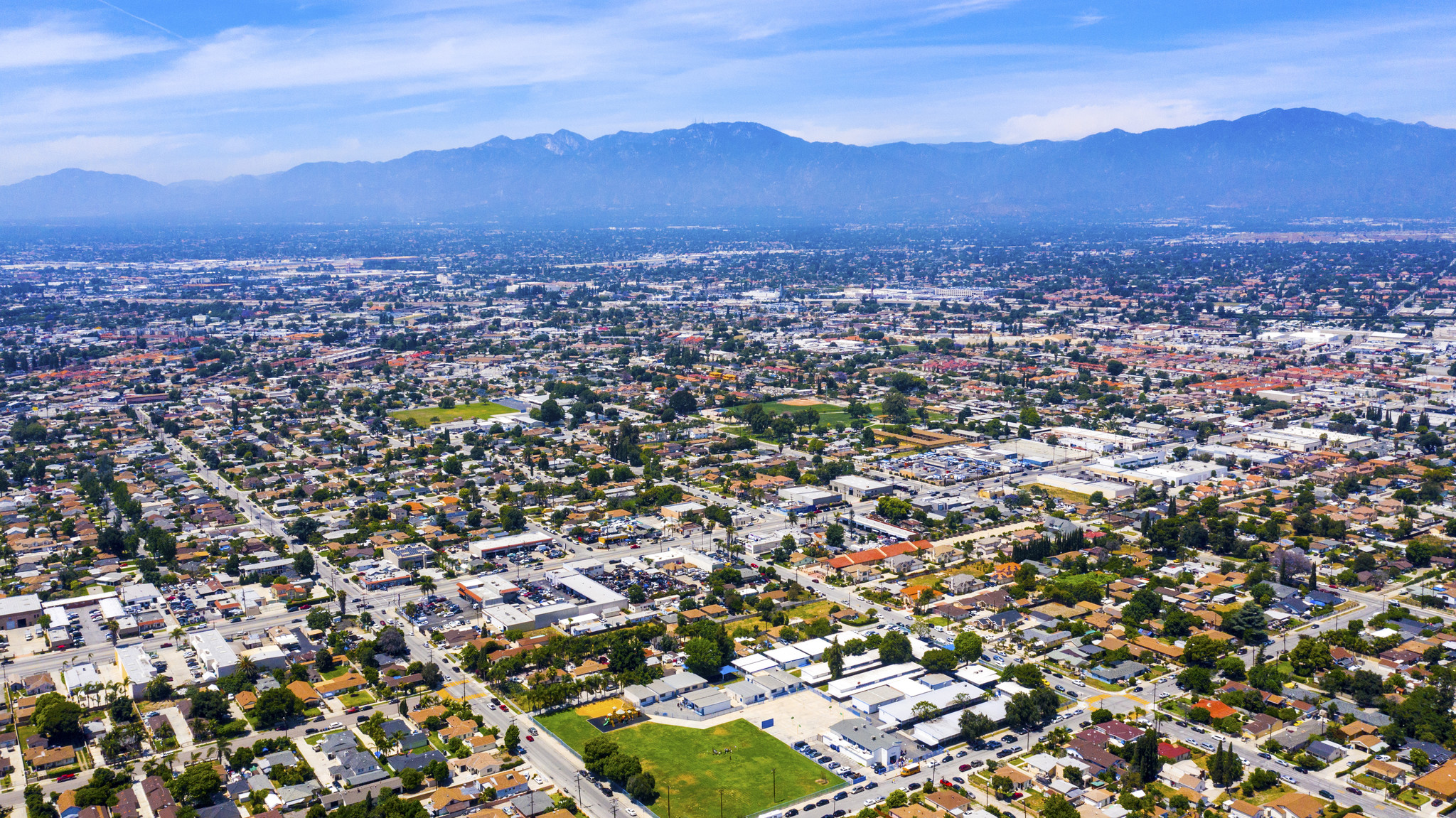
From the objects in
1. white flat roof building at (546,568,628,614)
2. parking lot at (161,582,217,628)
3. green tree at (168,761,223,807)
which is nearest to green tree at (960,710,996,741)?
white flat roof building at (546,568,628,614)

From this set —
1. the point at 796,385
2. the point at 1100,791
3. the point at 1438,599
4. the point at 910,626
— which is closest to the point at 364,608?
the point at 910,626

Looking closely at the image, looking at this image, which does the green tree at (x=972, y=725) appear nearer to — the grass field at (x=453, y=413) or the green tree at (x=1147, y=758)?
the green tree at (x=1147, y=758)

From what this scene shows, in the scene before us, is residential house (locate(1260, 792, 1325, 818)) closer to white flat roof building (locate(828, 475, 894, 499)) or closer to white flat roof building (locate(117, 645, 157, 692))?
white flat roof building (locate(828, 475, 894, 499))

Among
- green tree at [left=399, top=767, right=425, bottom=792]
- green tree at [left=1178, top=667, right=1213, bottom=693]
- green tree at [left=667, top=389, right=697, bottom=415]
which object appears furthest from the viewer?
green tree at [left=667, top=389, right=697, bottom=415]

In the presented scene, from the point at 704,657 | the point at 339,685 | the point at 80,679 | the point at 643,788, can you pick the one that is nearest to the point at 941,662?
the point at 704,657

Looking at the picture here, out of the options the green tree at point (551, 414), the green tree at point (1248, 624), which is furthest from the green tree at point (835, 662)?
the green tree at point (551, 414)

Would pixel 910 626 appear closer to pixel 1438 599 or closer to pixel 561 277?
pixel 1438 599
